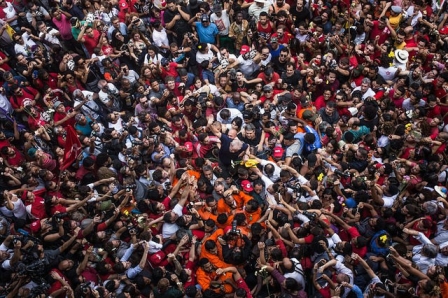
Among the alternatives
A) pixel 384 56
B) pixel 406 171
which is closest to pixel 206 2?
pixel 384 56

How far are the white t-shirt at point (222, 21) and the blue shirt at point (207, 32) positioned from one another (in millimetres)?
140

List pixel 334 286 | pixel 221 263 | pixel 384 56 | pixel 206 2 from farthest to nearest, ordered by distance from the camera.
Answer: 1. pixel 206 2
2. pixel 384 56
3. pixel 221 263
4. pixel 334 286

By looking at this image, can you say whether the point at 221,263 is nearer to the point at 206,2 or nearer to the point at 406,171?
the point at 406,171

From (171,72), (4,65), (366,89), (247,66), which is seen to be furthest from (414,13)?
(4,65)

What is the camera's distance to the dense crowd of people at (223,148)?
689cm

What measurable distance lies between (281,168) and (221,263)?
Answer: 1.90 meters

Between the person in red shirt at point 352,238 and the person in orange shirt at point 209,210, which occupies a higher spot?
the person in red shirt at point 352,238

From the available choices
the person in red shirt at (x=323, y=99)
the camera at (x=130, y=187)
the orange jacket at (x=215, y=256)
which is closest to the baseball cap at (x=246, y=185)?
the orange jacket at (x=215, y=256)

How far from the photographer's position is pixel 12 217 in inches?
309

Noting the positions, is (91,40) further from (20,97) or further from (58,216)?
(58,216)

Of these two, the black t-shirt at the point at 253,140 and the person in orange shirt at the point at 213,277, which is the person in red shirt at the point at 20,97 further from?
the person in orange shirt at the point at 213,277

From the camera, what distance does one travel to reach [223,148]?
829cm

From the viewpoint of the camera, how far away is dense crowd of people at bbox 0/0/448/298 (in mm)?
6891

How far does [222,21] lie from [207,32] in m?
0.45
